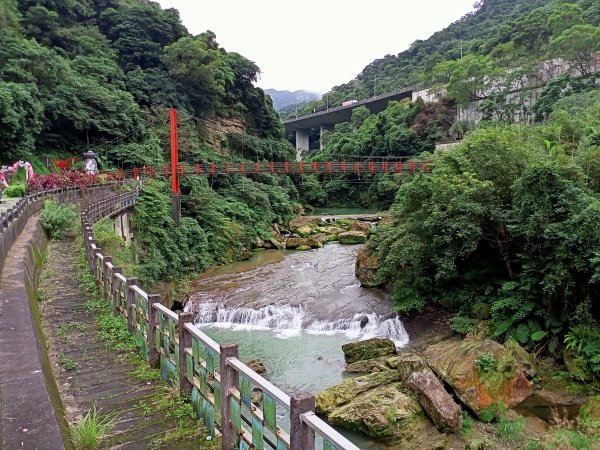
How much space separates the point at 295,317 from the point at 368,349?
3825mm

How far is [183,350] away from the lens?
14.3 feet

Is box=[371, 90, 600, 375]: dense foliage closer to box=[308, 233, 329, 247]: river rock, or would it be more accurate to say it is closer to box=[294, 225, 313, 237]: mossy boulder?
box=[308, 233, 329, 247]: river rock

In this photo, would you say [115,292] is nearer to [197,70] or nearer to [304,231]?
[304,231]

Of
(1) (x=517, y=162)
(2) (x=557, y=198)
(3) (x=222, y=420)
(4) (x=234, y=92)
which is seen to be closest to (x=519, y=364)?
(2) (x=557, y=198)

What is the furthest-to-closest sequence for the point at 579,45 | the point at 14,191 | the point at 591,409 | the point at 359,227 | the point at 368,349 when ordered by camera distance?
the point at 579,45 < the point at 359,227 < the point at 14,191 < the point at 368,349 < the point at 591,409

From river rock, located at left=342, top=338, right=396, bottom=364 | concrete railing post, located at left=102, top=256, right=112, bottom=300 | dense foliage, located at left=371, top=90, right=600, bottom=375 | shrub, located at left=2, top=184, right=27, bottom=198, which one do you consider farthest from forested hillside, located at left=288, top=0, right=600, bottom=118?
concrete railing post, located at left=102, top=256, right=112, bottom=300

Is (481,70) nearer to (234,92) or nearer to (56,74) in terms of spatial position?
(234,92)

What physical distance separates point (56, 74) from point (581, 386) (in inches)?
1190

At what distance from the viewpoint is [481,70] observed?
42.8 m

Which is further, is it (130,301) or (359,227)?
(359,227)

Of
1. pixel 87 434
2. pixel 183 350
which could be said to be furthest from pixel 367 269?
pixel 87 434

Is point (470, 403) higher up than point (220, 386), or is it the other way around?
point (220, 386)

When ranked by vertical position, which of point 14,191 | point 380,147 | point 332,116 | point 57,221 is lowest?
point 57,221

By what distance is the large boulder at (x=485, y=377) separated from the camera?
29.7 ft
